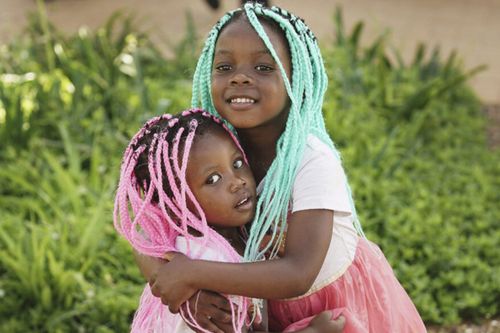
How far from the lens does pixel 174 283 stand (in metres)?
1.94

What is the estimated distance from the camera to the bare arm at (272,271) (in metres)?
1.91

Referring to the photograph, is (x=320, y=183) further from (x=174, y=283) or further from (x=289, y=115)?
(x=174, y=283)

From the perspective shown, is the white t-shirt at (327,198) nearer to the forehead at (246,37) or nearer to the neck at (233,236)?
the neck at (233,236)

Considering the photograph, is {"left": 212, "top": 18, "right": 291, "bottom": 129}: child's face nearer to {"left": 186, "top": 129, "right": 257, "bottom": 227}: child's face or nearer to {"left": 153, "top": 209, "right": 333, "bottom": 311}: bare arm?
{"left": 186, "top": 129, "right": 257, "bottom": 227}: child's face

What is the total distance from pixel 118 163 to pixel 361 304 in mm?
2147

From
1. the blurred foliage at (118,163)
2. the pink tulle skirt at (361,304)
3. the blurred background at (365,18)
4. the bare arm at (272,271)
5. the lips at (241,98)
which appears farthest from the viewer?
the blurred background at (365,18)

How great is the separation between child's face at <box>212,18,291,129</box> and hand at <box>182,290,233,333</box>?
0.42m

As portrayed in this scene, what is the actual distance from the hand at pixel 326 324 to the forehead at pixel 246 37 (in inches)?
25.6

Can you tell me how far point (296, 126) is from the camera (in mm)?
2055

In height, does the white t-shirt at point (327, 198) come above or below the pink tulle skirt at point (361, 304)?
above

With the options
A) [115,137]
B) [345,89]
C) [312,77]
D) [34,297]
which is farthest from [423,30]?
[312,77]

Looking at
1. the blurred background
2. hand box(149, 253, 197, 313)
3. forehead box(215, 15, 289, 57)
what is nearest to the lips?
forehead box(215, 15, 289, 57)

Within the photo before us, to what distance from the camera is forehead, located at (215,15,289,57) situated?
6.62 feet

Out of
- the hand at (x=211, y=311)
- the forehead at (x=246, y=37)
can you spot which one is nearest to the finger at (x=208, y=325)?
the hand at (x=211, y=311)
